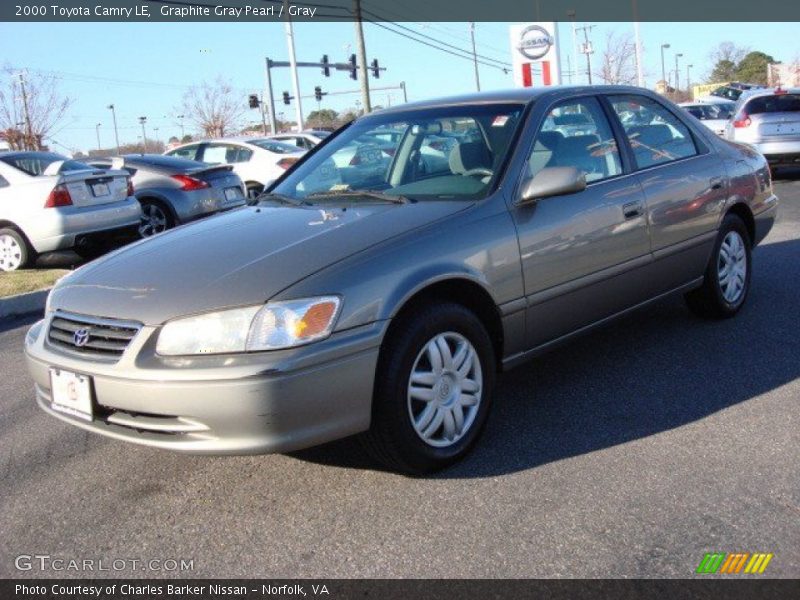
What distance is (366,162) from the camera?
177 inches

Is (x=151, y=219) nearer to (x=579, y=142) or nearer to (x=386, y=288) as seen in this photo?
(x=579, y=142)

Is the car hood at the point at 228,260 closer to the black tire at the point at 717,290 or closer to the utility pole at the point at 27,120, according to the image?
the black tire at the point at 717,290

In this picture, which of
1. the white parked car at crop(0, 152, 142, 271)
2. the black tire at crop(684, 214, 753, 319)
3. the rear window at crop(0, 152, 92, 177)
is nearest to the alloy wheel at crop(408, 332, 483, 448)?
the black tire at crop(684, 214, 753, 319)

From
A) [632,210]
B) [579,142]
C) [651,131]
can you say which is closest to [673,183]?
[651,131]

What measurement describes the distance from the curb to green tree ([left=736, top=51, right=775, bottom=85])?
7000 cm

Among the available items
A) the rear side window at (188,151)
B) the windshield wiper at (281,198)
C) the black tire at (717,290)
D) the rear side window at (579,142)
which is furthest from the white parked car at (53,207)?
the black tire at (717,290)

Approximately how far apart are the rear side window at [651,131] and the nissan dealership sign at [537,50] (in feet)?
37.3

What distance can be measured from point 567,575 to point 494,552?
0.27 meters

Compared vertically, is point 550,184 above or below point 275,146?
below

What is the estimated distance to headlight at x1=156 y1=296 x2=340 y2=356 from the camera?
2.97m

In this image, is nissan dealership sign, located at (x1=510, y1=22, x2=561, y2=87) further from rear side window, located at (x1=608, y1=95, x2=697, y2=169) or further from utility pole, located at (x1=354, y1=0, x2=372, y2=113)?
utility pole, located at (x1=354, y1=0, x2=372, y2=113)

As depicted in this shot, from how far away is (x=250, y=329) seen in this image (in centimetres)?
297

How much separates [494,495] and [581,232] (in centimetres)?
149

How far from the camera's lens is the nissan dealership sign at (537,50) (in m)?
16.1
